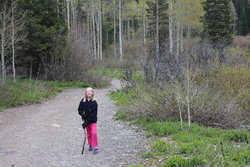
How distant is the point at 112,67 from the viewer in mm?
32344

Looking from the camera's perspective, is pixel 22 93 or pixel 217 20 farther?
pixel 217 20

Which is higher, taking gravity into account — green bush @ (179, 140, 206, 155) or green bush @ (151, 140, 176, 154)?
green bush @ (179, 140, 206, 155)

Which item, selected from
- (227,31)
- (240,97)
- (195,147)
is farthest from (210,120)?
(227,31)

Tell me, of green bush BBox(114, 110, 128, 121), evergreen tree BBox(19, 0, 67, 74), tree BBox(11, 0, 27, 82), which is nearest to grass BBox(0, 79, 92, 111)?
tree BBox(11, 0, 27, 82)

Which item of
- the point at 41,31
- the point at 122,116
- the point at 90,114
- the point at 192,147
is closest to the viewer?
the point at 192,147

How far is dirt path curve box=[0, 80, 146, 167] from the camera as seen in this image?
6.27 meters

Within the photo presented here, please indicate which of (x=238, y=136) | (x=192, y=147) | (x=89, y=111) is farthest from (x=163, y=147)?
(x=238, y=136)

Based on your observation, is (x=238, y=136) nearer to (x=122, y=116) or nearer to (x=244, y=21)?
(x=122, y=116)

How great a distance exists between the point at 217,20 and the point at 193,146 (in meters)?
29.6

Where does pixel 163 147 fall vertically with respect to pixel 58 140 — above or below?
above

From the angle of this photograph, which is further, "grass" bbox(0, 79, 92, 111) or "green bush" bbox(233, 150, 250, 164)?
"grass" bbox(0, 79, 92, 111)

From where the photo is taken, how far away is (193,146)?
20.3ft

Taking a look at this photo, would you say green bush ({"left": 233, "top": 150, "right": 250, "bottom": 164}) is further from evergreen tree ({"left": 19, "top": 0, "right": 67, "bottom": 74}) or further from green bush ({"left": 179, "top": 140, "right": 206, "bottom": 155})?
evergreen tree ({"left": 19, "top": 0, "right": 67, "bottom": 74})

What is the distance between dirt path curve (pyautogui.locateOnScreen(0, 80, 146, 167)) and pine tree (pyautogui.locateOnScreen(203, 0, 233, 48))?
24.2m
